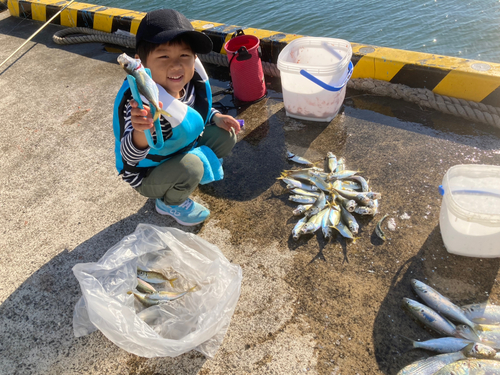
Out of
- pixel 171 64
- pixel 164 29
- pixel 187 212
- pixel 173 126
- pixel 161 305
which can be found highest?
pixel 164 29

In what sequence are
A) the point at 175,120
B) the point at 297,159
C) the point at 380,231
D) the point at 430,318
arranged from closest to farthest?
1. the point at 430,318
2. the point at 175,120
3. the point at 380,231
4. the point at 297,159

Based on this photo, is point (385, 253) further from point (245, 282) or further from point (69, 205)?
point (69, 205)

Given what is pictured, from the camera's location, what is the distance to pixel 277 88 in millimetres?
4965

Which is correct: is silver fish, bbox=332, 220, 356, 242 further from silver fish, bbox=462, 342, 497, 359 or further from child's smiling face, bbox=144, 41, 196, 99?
child's smiling face, bbox=144, 41, 196, 99

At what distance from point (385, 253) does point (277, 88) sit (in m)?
3.08

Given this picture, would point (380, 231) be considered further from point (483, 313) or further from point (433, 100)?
point (433, 100)

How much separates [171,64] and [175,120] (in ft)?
1.28

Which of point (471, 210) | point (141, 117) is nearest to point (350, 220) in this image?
point (471, 210)

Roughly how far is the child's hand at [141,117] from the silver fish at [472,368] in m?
2.27

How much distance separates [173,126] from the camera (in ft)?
8.28

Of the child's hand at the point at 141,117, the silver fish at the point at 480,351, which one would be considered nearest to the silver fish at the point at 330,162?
the silver fish at the point at 480,351

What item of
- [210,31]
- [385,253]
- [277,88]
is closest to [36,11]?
[210,31]

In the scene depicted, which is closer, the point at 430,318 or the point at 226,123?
the point at 430,318

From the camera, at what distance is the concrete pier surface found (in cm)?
225
